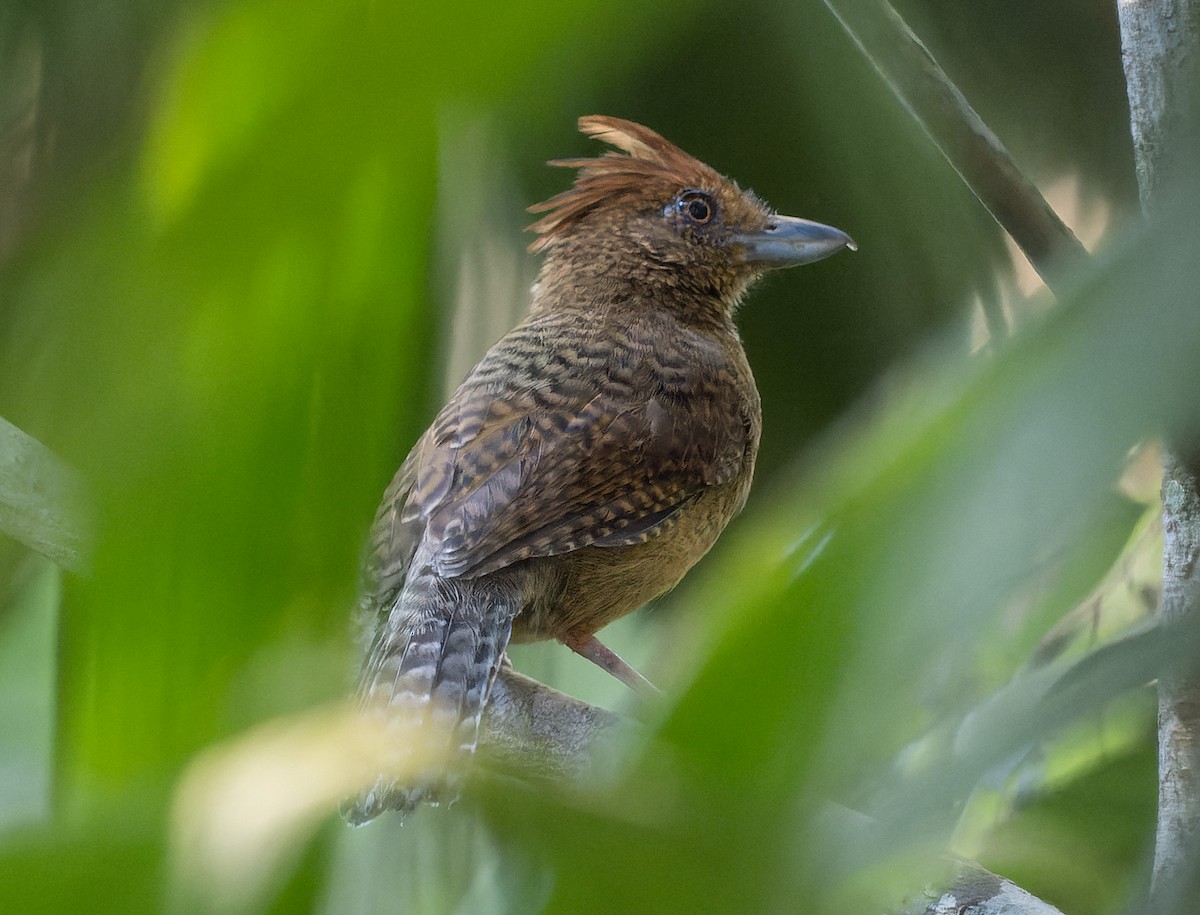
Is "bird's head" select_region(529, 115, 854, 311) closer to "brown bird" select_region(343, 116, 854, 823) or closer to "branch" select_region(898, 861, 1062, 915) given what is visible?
"brown bird" select_region(343, 116, 854, 823)

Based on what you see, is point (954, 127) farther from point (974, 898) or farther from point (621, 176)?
point (621, 176)

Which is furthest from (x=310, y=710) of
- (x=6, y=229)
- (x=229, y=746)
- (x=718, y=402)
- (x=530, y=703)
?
(x=718, y=402)

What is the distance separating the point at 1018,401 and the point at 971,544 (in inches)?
2.6

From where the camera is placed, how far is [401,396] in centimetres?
67

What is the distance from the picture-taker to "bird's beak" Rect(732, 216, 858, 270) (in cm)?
288

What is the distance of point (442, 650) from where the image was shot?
229 centimetres

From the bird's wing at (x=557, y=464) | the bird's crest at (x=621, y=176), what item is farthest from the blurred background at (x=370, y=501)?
the bird's crest at (x=621, y=176)

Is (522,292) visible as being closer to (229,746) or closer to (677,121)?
(677,121)

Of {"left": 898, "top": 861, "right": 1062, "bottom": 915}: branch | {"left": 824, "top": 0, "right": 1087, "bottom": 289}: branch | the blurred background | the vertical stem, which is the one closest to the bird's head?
Answer: {"left": 824, "top": 0, "right": 1087, "bottom": 289}: branch

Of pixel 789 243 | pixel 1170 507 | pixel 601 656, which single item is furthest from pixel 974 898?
pixel 789 243

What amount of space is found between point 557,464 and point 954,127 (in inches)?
Answer: 40.4

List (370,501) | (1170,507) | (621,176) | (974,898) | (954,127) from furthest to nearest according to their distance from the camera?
(621,176) → (954,127) → (1170,507) → (974,898) → (370,501)

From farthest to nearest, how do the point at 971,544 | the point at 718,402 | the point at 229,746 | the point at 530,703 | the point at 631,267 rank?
the point at 631,267, the point at 718,402, the point at 530,703, the point at 229,746, the point at 971,544

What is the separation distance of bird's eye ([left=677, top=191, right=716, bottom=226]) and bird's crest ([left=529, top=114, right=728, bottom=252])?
3 centimetres
